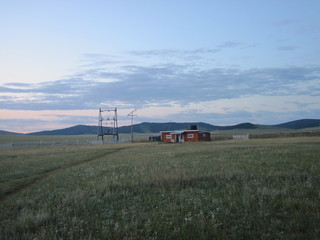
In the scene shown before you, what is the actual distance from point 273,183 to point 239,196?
2591mm

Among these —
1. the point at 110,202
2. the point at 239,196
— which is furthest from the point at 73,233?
the point at 239,196

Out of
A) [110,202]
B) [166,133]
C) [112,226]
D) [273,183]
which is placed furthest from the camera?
[166,133]

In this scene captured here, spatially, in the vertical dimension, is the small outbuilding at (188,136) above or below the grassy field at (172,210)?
above

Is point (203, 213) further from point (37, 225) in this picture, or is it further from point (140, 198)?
point (37, 225)

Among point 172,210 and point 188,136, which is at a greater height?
point 188,136

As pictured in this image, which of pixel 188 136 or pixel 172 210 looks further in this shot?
pixel 188 136

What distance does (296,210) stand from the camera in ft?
24.8

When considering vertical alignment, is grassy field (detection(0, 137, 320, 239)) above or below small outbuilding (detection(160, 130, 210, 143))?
below

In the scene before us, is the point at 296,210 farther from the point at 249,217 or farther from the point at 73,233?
the point at 73,233

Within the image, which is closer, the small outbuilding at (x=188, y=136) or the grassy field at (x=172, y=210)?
the grassy field at (x=172, y=210)

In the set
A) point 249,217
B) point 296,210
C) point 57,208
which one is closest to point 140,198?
point 57,208

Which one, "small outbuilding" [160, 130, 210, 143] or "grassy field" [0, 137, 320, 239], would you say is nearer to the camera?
"grassy field" [0, 137, 320, 239]

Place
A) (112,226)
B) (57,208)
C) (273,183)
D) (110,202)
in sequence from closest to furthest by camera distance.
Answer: (112,226) → (57,208) → (110,202) → (273,183)

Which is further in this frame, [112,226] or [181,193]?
[181,193]
